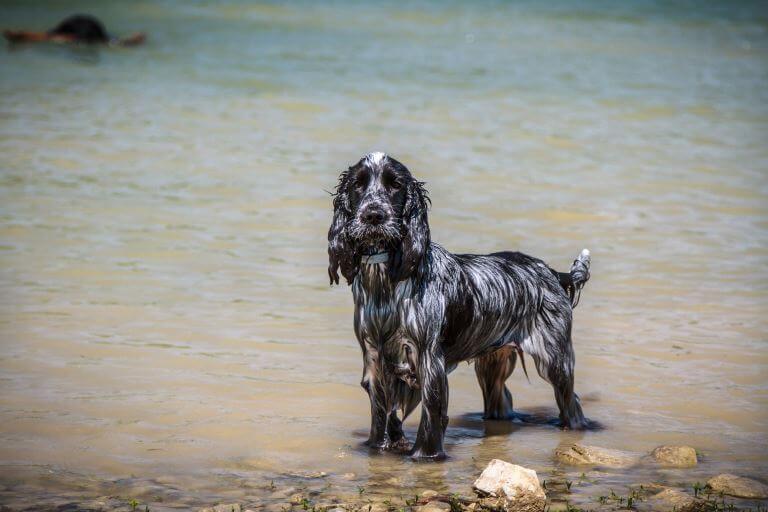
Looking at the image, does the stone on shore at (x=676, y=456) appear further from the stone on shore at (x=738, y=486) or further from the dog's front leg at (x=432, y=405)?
the dog's front leg at (x=432, y=405)

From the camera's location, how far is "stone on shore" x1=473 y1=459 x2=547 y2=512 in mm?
6258

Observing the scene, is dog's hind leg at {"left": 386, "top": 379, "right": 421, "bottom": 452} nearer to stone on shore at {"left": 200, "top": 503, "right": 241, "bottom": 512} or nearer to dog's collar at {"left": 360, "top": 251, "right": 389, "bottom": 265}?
dog's collar at {"left": 360, "top": 251, "right": 389, "bottom": 265}

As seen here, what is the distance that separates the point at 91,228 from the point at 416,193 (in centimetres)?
752

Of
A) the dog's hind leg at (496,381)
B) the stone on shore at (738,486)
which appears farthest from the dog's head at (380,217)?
the stone on shore at (738,486)

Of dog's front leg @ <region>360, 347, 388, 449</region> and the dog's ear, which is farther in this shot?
dog's front leg @ <region>360, 347, 388, 449</region>

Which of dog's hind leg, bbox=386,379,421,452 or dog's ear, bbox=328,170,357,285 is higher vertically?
dog's ear, bbox=328,170,357,285

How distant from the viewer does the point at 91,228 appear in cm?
1380

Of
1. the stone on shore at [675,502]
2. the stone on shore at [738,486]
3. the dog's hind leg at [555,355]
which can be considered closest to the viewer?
the stone on shore at [675,502]

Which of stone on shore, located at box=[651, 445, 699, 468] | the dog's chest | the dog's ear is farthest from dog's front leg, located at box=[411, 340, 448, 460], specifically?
stone on shore, located at box=[651, 445, 699, 468]

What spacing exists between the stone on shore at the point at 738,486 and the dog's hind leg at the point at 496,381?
1685mm

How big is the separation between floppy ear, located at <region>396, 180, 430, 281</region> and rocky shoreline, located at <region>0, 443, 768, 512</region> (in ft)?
3.68

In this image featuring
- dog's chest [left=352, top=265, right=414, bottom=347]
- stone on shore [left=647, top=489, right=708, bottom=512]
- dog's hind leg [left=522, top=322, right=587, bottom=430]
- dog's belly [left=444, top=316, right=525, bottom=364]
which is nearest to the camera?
stone on shore [left=647, top=489, right=708, bottom=512]

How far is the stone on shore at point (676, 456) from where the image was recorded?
7270mm

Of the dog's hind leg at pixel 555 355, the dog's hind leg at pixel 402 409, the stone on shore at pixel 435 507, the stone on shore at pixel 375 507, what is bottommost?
the stone on shore at pixel 375 507
